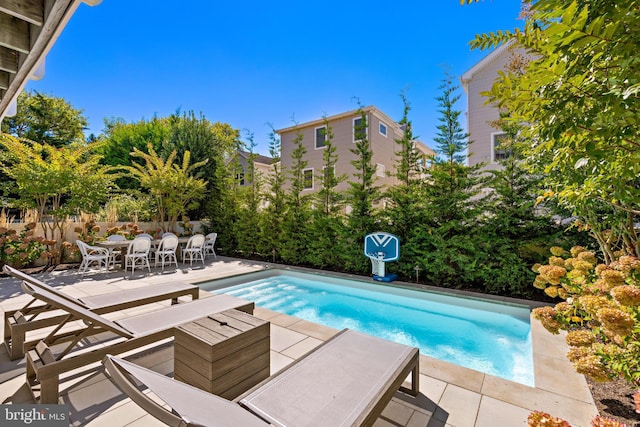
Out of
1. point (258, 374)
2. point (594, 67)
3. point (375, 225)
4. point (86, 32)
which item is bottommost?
point (258, 374)

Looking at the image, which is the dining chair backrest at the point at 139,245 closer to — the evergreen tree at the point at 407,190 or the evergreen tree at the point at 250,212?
the evergreen tree at the point at 250,212

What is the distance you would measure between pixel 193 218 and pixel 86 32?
325 inches

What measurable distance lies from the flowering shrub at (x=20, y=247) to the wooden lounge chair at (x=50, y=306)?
4.84 m

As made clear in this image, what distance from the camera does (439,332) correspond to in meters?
5.14

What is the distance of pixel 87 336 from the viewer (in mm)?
3074

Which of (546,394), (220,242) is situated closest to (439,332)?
(546,394)

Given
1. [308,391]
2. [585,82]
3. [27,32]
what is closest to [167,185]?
[27,32]

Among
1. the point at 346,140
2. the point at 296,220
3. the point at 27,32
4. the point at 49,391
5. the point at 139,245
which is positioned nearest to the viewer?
the point at 49,391

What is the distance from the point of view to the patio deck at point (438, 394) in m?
2.31

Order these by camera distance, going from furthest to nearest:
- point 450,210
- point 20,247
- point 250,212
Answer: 1. point 250,212
2. point 20,247
3. point 450,210

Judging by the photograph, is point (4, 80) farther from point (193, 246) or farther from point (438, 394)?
point (193, 246)

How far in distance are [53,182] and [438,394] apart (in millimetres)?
10336

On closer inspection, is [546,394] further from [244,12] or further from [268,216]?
[244,12]

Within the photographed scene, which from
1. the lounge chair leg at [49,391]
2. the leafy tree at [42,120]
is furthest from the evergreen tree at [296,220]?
the leafy tree at [42,120]
